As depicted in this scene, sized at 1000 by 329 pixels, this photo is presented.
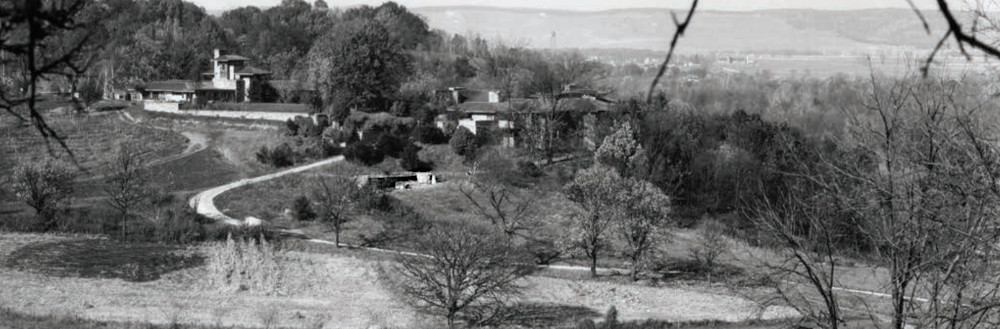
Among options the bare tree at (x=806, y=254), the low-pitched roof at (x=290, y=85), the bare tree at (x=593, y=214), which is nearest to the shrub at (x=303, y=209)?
the bare tree at (x=593, y=214)

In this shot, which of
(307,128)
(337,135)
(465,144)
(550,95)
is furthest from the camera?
(307,128)

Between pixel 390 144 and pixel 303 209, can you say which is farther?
pixel 390 144

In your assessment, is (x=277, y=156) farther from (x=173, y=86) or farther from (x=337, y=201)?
(x=173, y=86)

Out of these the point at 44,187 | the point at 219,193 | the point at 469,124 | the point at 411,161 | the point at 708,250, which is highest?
the point at 469,124

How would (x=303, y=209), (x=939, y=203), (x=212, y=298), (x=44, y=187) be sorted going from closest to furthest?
1. (x=939, y=203)
2. (x=212, y=298)
3. (x=44, y=187)
4. (x=303, y=209)

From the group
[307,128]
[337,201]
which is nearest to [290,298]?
[337,201]

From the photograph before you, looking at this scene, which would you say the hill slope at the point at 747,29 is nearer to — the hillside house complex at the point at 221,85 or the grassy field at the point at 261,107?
the grassy field at the point at 261,107

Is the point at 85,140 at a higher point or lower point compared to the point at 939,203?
lower
